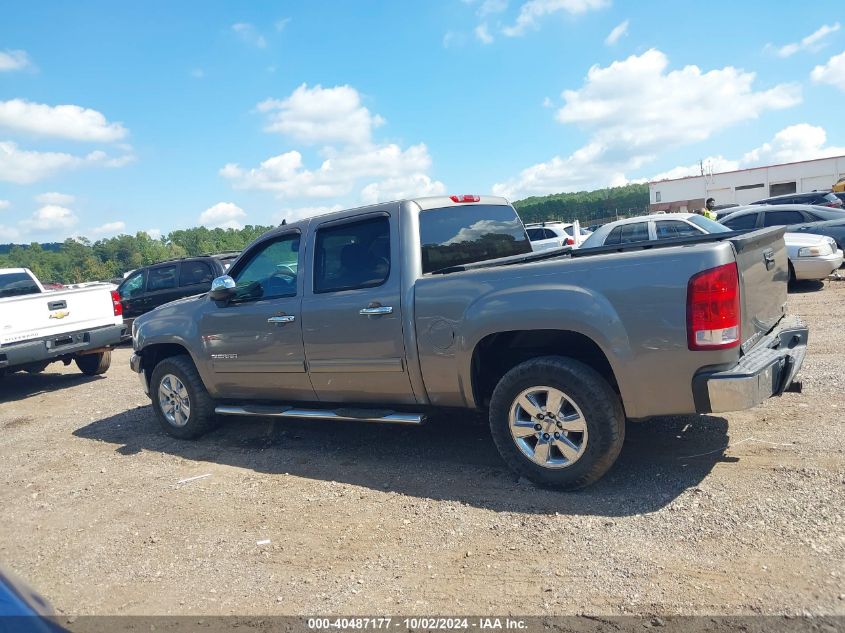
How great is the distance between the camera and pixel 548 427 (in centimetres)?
397

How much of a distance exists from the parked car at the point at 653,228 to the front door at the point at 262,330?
7.18 meters

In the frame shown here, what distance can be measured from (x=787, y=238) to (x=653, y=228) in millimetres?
2267

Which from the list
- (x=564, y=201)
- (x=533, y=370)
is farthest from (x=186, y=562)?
(x=564, y=201)

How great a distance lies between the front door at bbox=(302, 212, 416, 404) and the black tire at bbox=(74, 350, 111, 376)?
674 cm

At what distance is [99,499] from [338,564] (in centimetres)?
247

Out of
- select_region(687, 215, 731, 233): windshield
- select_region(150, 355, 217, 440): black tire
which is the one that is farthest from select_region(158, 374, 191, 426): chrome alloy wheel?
select_region(687, 215, 731, 233): windshield

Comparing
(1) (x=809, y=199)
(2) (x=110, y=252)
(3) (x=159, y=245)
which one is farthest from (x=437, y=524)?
(3) (x=159, y=245)

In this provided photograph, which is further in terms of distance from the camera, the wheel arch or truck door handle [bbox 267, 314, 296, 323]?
truck door handle [bbox 267, 314, 296, 323]

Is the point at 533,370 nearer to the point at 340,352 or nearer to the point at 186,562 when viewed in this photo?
the point at 340,352

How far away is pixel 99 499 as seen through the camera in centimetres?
484

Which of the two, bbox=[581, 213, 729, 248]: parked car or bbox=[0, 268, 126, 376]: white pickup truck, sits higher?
bbox=[581, 213, 729, 248]: parked car

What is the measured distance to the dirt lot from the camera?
3.01m

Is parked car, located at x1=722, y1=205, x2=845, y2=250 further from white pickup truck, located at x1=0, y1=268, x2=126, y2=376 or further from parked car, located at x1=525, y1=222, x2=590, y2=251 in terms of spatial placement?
white pickup truck, located at x1=0, y1=268, x2=126, y2=376

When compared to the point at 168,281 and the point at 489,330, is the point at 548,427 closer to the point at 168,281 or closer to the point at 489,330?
the point at 489,330
